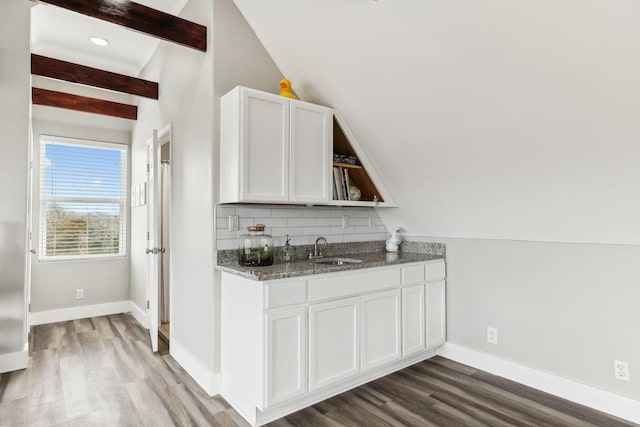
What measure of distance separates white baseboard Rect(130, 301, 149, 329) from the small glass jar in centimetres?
228

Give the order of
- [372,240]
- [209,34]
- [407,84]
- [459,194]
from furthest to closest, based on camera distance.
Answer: [372,240] → [459,194] → [209,34] → [407,84]

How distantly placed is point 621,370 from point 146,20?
3920mm

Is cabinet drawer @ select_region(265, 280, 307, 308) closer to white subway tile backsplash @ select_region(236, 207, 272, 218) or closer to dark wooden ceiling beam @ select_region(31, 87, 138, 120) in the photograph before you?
white subway tile backsplash @ select_region(236, 207, 272, 218)

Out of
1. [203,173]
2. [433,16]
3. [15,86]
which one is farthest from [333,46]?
[15,86]

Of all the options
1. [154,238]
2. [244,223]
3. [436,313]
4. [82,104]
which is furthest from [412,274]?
[82,104]

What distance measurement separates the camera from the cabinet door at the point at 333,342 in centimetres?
240

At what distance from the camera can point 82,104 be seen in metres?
4.19

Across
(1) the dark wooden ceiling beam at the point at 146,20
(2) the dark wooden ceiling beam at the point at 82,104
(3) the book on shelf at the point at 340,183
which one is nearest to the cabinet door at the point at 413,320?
(3) the book on shelf at the point at 340,183

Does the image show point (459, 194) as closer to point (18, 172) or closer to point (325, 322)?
point (325, 322)

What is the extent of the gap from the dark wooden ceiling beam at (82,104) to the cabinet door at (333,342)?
3.62 m

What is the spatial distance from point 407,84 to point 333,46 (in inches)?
22.8

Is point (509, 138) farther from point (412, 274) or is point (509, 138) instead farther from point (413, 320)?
point (413, 320)

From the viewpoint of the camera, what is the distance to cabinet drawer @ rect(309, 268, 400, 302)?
7.93ft

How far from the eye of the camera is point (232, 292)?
250cm
